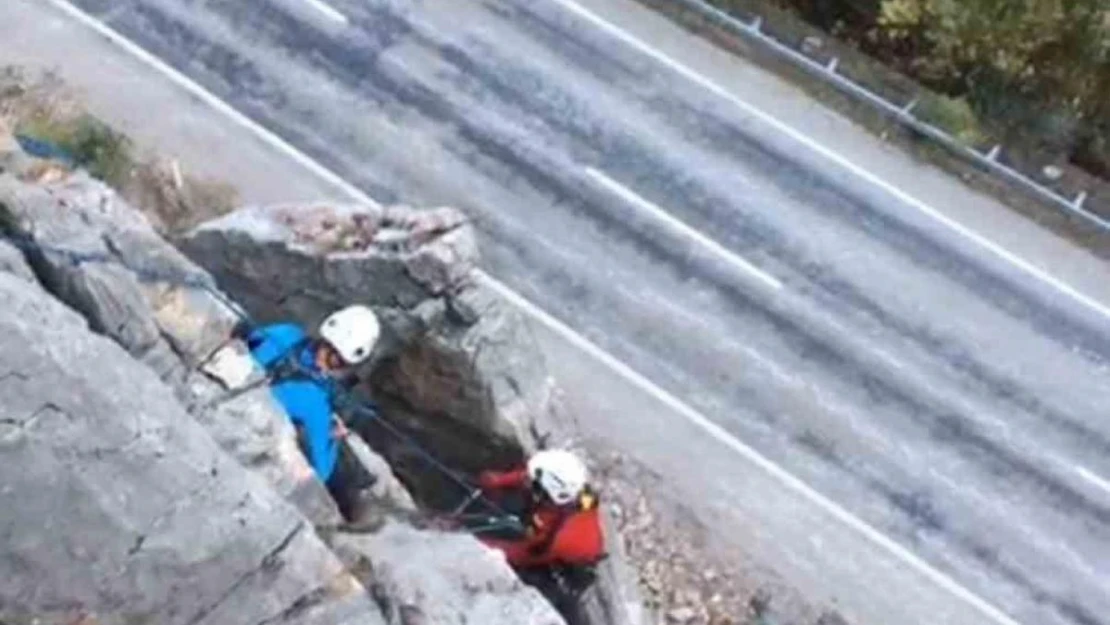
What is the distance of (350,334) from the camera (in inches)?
641

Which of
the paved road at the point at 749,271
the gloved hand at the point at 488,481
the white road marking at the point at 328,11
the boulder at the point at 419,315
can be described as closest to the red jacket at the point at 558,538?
the gloved hand at the point at 488,481

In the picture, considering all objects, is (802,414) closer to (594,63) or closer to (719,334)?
(719,334)

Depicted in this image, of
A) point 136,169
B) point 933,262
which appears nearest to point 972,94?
point 933,262

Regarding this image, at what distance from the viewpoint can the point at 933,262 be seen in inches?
1011

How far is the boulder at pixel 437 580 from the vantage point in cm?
1411

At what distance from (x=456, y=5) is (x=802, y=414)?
864 cm

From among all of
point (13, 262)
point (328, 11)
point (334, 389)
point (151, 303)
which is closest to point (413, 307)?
point (334, 389)

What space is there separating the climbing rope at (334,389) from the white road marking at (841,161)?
10104 mm

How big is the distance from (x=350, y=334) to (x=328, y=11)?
37.7 ft

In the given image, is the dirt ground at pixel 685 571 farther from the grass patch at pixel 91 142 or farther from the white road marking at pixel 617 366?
the grass patch at pixel 91 142

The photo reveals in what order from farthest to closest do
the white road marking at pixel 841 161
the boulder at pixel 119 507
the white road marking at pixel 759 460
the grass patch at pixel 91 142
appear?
the white road marking at pixel 841 161, the grass patch at pixel 91 142, the white road marking at pixel 759 460, the boulder at pixel 119 507

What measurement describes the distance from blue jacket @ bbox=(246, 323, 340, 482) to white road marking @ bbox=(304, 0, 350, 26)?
11.0 m

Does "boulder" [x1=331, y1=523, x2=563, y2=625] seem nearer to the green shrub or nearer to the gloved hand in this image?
the gloved hand

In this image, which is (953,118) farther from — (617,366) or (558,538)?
(558,538)
